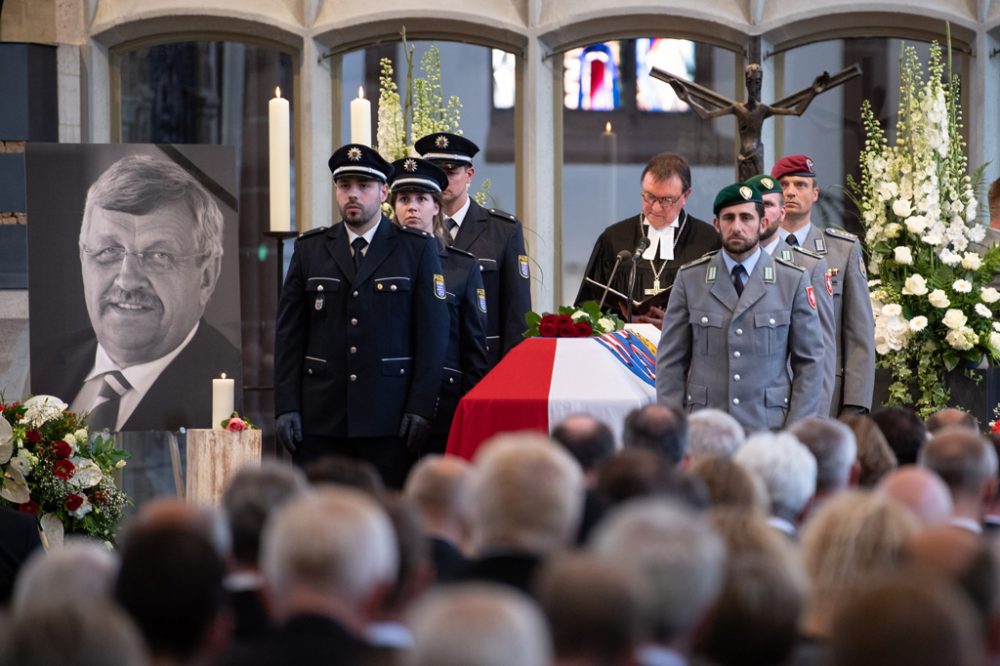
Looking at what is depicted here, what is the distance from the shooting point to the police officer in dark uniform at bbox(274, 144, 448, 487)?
185 inches

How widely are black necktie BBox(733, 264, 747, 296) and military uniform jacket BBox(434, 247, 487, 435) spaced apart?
954 millimetres

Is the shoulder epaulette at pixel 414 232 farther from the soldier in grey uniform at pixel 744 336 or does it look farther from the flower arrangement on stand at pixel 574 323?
the soldier in grey uniform at pixel 744 336

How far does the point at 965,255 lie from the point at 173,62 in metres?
3.88

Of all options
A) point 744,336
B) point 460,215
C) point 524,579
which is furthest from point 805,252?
point 524,579

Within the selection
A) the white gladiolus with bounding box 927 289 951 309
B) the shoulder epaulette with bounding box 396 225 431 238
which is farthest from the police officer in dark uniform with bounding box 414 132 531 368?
the white gladiolus with bounding box 927 289 951 309

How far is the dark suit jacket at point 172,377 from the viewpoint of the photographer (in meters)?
6.39

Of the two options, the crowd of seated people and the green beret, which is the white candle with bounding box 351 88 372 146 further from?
the crowd of seated people

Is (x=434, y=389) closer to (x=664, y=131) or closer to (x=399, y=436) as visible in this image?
(x=399, y=436)

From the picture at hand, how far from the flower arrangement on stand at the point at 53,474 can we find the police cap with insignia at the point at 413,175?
1.24 m

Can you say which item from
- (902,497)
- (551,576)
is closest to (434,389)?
(902,497)

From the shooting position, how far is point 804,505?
2.98 metres

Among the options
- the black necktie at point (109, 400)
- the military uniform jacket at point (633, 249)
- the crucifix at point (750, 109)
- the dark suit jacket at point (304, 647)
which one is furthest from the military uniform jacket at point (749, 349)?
the black necktie at point (109, 400)

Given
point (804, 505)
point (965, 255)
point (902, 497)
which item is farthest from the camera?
point (965, 255)

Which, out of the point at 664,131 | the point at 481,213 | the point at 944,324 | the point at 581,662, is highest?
Result: the point at 664,131
